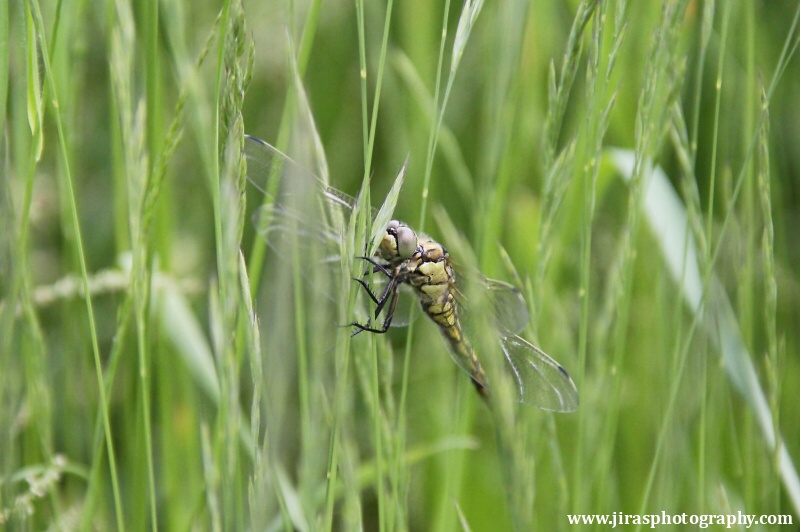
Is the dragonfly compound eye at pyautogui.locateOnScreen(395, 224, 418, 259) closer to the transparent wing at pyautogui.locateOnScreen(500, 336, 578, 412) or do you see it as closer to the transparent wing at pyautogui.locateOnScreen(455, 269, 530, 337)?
the transparent wing at pyautogui.locateOnScreen(455, 269, 530, 337)

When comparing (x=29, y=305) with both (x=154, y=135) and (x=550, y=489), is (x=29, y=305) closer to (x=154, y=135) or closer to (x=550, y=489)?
(x=154, y=135)

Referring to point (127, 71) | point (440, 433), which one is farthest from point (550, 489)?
point (127, 71)

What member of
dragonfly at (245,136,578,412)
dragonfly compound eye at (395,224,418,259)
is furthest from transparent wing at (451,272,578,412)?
dragonfly compound eye at (395,224,418,259)

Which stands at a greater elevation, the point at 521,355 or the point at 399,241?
the point at 399,241

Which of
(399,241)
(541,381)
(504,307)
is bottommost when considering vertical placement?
(541,381)

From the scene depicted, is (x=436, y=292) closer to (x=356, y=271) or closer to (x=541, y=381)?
(x=541, y=381)

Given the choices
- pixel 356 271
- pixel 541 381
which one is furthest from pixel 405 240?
pixel 356 271
